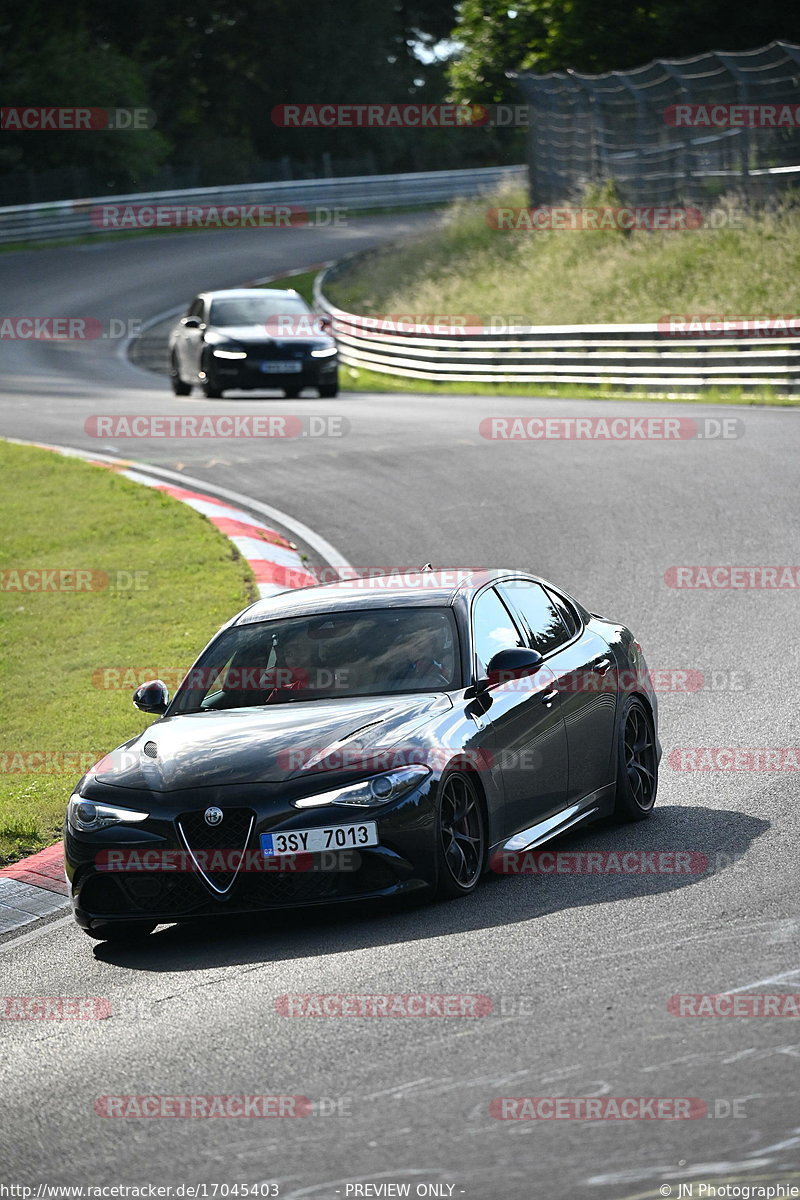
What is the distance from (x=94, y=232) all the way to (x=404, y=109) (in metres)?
26.6

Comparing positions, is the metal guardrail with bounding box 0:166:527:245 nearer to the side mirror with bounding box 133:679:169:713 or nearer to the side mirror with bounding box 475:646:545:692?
the side mirror with bounding box 133:679:169:713

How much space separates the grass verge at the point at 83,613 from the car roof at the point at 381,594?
5.93 feet

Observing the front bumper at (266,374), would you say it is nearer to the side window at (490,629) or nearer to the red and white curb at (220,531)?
the red and white curb at (220,531)

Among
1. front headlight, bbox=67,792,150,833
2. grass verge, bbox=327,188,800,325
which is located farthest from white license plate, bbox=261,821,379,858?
grass verge, bbox=327,188,800,325

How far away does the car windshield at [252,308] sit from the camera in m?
27.8

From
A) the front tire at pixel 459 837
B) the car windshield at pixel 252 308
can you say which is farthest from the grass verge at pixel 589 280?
the front tire at pixel 459 837

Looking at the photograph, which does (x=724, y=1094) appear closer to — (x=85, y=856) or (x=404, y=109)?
→ (x=85, y=856)

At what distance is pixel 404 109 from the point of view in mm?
77438

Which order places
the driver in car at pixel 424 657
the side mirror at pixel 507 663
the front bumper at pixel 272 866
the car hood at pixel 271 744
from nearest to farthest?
the front bumper at pixel 272 866, the car hood at pixel 271 744, the side mirror at pixel 507 663, the driver in car at pixel 424 657

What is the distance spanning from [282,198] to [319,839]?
53153 mm

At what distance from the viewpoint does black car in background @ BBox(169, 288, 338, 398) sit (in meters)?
27.1

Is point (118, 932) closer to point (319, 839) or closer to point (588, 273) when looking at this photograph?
point (319, 839)

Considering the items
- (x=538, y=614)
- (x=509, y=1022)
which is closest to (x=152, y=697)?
(x=538, y=614)

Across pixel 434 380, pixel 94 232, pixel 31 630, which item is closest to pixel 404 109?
pixel 94 232
